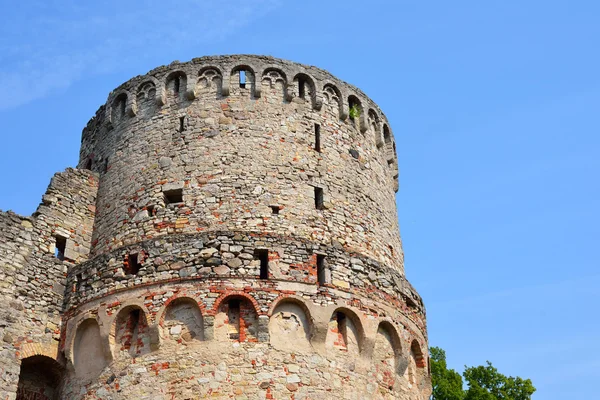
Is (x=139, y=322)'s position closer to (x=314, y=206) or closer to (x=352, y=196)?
(x=314, y=206)

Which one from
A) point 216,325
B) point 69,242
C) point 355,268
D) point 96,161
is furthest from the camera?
point 96,161

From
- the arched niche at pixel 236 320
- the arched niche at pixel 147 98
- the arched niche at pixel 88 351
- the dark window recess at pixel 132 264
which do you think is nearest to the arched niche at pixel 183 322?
the arched niche at pixel 236 320

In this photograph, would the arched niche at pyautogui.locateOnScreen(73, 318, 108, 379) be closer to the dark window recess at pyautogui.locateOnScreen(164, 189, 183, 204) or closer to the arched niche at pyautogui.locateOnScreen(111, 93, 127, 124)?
the dark window recess at pyautogui.locateOnScreen(164, 189, 183, 204)

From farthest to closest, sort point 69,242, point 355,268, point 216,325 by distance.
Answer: point 69,242
point 355,268
point 216,325

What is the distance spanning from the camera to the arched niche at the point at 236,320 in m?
14.6

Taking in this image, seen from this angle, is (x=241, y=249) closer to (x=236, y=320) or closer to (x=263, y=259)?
(x=263, y=259)

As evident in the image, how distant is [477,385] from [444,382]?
1.06 m

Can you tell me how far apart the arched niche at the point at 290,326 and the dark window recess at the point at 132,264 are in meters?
2.87

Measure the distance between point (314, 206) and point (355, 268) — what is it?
1.59 metres

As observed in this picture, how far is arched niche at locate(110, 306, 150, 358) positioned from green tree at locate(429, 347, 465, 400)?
40.6 ft

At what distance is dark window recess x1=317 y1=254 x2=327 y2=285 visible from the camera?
15.6 metres

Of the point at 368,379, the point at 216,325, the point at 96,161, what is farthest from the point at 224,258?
the point at 96,161

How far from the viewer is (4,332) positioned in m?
15.4

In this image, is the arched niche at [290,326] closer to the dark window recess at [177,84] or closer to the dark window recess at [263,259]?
the dark window recess at [263,259]
